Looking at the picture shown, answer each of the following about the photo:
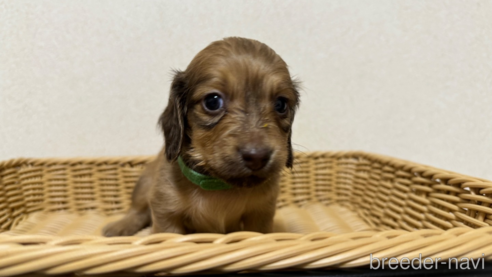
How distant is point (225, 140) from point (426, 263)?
79 centimetres

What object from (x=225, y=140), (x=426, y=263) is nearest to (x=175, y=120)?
A: (x=225, y=140)

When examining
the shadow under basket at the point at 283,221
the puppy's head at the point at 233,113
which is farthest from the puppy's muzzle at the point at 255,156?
the shadow under basket at the point at 283,221

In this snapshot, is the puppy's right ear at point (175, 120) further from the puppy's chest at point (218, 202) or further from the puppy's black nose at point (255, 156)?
the puppy's black nose at point (255, 156)

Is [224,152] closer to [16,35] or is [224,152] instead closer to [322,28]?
[322,28]

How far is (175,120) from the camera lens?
1.60 meters

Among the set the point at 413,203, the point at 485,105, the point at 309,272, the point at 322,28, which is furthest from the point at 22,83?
the point at 485,105

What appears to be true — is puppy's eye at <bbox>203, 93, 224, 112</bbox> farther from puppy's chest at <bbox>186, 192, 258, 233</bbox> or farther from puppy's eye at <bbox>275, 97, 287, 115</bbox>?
puppy's chest at <bbox>186, 192, 258, 233</bbox>

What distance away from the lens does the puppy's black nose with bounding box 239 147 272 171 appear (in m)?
1.26

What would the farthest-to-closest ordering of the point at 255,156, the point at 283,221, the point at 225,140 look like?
the point at 283,221 < the point at 225,140 < the point at 255,156

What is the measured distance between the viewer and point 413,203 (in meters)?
2.15

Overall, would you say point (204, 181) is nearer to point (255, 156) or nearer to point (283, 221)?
point (255, 156)

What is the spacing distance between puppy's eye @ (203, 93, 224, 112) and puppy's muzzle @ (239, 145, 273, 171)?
30cm

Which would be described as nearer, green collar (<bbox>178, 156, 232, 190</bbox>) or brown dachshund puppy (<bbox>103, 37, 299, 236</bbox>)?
brown dachshund puppy (<bbox>103, 37, 299, 236</bbox>)

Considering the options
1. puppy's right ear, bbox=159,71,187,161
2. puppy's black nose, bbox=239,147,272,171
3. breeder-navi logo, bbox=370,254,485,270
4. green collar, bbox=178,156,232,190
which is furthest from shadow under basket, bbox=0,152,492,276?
puppy's right ear, bbox=159,71,187,161
